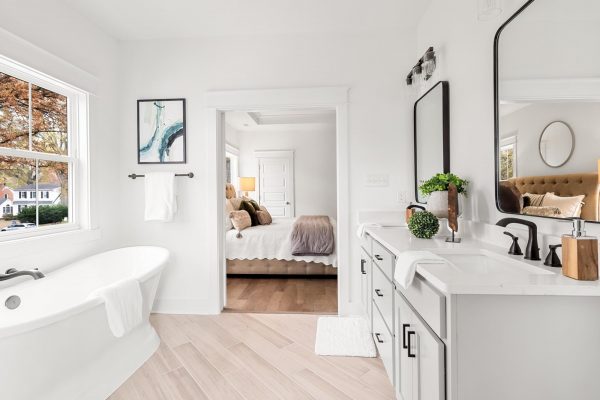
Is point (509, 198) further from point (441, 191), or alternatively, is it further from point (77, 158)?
point (77, 158)

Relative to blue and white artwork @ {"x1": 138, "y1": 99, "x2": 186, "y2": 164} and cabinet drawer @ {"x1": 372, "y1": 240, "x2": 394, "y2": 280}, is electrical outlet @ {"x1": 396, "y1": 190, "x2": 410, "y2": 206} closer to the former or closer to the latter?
cabinet drawer @ {"x1": 372, "y1": 240, "x2": 394, "y2": 280}

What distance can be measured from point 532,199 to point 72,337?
231cm

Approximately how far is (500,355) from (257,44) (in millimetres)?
2814

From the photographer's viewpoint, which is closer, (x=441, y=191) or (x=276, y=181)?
(x=441, y=191)

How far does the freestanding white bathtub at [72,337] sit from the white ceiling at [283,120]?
3.55m

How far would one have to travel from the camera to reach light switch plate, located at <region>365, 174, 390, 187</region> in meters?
2.62

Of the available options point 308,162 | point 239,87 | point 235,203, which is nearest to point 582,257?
point 239,87

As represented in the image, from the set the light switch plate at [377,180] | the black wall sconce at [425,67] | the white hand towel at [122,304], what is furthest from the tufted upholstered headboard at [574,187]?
the white hand towel at [122,304]

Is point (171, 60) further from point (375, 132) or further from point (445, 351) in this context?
point (445, 351)

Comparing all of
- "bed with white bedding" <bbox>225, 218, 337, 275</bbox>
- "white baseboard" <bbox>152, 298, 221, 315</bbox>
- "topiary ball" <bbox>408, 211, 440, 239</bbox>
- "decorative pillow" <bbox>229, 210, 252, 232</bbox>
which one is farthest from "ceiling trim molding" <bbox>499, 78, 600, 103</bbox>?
"decorative pillow" <bbox>229, 210, 252, 232</bbox>

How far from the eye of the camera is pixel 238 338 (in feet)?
7.48

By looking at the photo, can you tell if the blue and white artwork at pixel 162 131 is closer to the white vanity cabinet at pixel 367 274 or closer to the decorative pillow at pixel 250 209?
the decorative pillow at pixel 250 209

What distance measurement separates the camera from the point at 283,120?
5695 mm

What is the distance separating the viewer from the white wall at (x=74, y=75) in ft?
6.04
